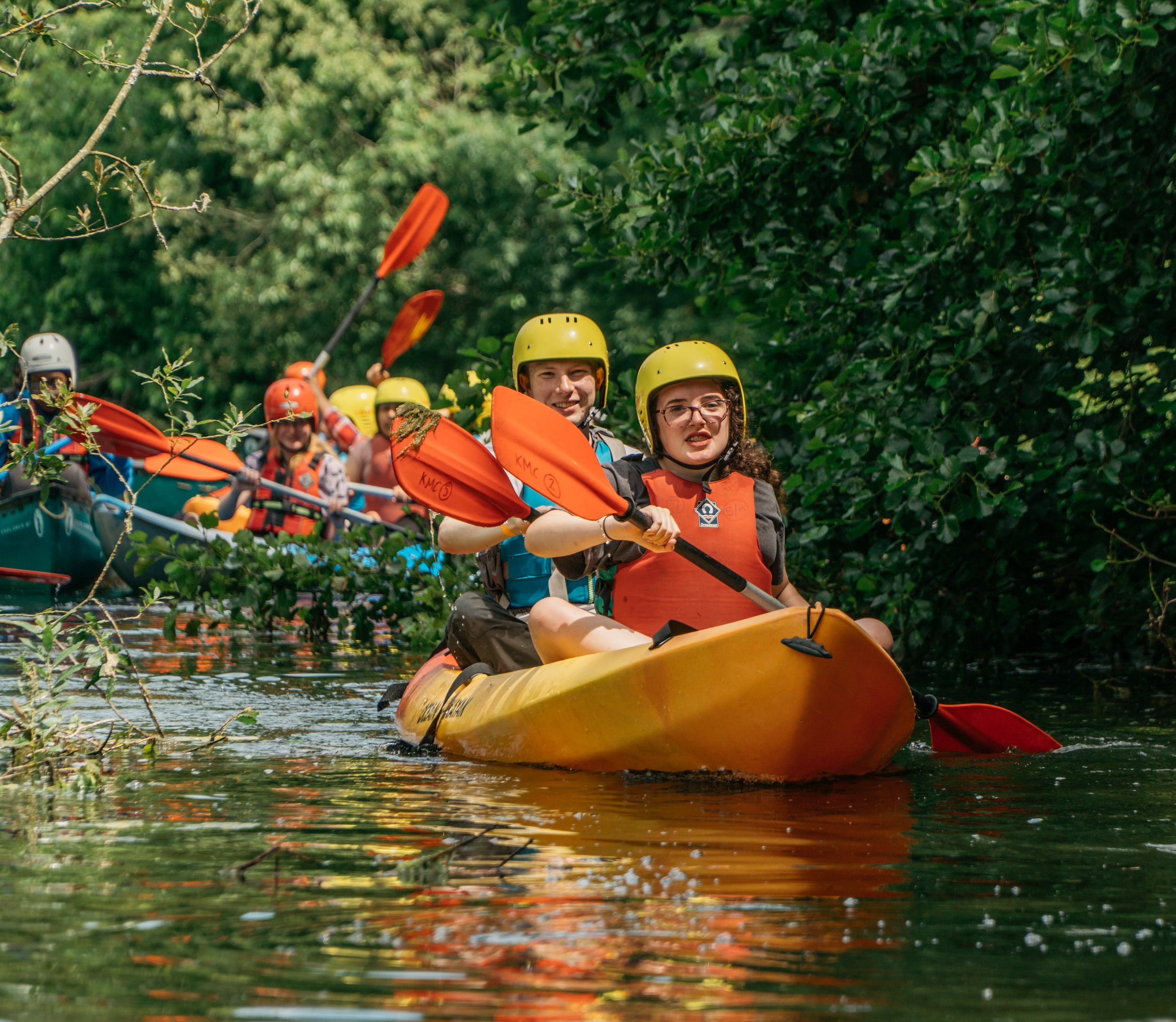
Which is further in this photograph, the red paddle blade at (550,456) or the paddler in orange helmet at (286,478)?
the paddler in orange helmet at (286,478)

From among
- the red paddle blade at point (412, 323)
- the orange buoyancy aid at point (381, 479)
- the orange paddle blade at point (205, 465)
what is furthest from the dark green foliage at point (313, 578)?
the red paddle blade at point (412, 323)

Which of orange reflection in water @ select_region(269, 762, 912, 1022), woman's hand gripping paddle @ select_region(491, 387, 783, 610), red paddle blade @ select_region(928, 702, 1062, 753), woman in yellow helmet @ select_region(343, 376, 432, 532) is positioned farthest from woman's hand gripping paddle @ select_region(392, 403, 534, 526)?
woman in yellow helmet @ select_region(343, 376, 432, 532)

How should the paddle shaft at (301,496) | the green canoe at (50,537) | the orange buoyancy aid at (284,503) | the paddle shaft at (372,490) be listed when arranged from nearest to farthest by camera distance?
the paddle shaft at (301,496), the orange buoyancy aid at (284,503), the green canoe at (50,537), the paddle shaft at (372,490)

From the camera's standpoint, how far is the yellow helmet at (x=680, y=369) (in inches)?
192

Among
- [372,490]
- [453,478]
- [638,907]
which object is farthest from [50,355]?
[638,907]

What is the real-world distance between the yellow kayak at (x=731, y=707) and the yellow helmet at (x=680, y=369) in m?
0.83

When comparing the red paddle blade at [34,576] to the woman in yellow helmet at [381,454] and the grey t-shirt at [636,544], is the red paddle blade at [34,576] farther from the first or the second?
the grey t-shirt at [636,544]

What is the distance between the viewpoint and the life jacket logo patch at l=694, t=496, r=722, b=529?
483 centimetres

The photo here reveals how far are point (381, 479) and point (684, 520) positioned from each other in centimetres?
868

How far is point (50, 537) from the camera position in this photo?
39.7 ft

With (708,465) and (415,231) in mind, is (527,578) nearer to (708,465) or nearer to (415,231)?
(708,465)

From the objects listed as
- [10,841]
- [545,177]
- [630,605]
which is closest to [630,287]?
[545,177]

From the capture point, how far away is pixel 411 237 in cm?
1308

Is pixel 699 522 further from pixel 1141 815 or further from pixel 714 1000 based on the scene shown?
pixel 714 1000
